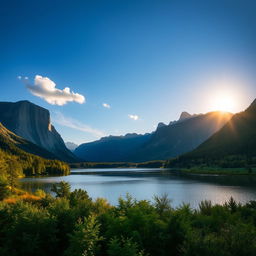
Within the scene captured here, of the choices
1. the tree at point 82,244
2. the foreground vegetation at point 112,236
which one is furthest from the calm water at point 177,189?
the tree at point 82,244

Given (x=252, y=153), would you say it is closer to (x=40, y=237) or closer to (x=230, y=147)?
(x=230, y=147)

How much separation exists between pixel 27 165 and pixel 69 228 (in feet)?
468

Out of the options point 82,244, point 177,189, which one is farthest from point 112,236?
point 177,189

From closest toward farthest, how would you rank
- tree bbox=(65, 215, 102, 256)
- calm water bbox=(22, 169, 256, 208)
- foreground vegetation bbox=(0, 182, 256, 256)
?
foreground vegetation bbox=(0, 182, 256, 256) < tree bbox=(65, 215, 102, 256) < calm water bbox=(22, 169, 256, 208)

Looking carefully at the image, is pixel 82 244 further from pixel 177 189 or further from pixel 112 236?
pixel 177 189

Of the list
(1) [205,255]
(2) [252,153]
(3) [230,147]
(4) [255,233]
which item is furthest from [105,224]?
(3) [230,147]

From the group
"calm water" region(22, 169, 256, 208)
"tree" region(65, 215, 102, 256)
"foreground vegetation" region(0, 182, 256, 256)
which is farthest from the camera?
"calm water" region(22, 169, 256, 208)

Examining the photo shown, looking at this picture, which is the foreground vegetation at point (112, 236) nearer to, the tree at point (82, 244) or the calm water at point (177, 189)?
the tree at point (82, 244)

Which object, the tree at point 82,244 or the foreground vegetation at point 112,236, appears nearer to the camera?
the foreground vegetation at point 112,236

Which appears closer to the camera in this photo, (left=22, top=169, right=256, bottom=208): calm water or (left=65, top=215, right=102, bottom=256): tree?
(left=65, top=215, right=102, bottom=256): tree

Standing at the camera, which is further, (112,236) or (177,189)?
(177,189)

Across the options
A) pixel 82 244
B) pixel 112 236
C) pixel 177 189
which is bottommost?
pixel 177 189

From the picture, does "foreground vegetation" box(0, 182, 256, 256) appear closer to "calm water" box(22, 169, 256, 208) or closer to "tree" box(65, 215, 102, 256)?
"tree" box(65, 215, 102, 256)

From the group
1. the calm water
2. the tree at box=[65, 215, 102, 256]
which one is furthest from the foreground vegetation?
the calm water
